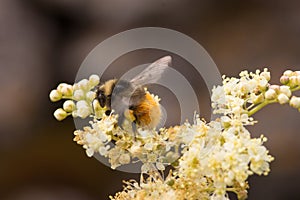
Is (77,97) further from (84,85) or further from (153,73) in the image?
(153,73)

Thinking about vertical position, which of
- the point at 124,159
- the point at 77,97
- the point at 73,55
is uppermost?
the point at 73,55

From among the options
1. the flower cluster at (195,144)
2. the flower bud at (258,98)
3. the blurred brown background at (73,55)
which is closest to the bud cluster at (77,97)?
the flower cluster at (195,144)

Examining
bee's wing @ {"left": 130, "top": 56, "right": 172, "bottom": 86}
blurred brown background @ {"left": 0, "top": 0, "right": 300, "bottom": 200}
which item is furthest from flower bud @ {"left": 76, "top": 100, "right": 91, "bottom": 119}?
blurred brown background @ {"left": 0, "top": 0, "right": 300, "bottom": 200}

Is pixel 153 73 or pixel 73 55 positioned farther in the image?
pixel 73 55

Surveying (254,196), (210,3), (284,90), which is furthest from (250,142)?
(210,3)

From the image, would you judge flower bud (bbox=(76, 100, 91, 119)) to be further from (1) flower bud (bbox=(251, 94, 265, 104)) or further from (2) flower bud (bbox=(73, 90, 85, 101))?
(1) flower bud (bbox=(251, 94, 265, 104))

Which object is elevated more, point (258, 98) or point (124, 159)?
point (258, 98)

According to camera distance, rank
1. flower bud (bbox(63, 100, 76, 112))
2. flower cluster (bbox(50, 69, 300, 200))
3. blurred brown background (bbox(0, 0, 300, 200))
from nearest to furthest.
A: flower cluster (bbox(50, 69, 300, 200)) → flower bud (bbox(63, 100, 76, 112)) → blurred brown background (bbox(0, 0, 300, 200))

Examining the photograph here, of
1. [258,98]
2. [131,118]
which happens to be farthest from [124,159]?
[258,98]
